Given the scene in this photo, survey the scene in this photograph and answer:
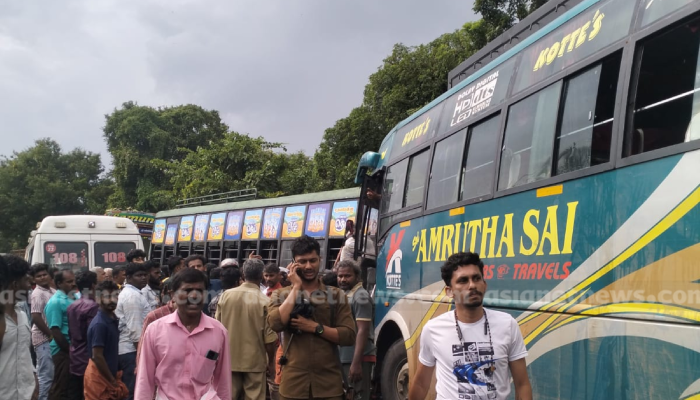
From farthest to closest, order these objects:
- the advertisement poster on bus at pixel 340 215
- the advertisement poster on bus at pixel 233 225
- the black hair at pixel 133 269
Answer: the advertisement poster on bus at pixel 233 225 → the advertisement poster on bus at pixel 340 215 → the black hair at pixel 133 269

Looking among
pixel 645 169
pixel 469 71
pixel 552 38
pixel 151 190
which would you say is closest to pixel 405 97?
pixel 469 71

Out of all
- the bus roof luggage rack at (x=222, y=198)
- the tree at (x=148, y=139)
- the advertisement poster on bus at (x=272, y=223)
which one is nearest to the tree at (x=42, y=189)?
the tree at (x=148, y=139)

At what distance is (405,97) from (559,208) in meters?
17.7

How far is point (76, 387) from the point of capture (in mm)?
6406

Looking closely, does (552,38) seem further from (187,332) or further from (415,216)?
(187,332)

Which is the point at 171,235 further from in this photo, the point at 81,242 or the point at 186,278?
the point at 186,278

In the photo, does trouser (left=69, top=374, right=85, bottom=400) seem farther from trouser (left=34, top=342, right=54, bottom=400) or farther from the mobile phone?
the mobile phone

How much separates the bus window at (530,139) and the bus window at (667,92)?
0.81m

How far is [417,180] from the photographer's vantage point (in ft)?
22.2

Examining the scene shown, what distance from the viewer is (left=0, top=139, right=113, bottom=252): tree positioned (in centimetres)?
4734

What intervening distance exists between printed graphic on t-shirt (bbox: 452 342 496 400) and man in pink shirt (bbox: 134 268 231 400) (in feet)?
4.45

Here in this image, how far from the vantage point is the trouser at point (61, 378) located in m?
6.39

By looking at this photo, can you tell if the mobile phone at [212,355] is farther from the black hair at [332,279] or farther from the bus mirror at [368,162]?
the bus mirror at [368,162]

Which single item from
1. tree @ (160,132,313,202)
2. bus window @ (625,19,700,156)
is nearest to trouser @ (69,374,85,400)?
bus window @ (625,19,700,156)
